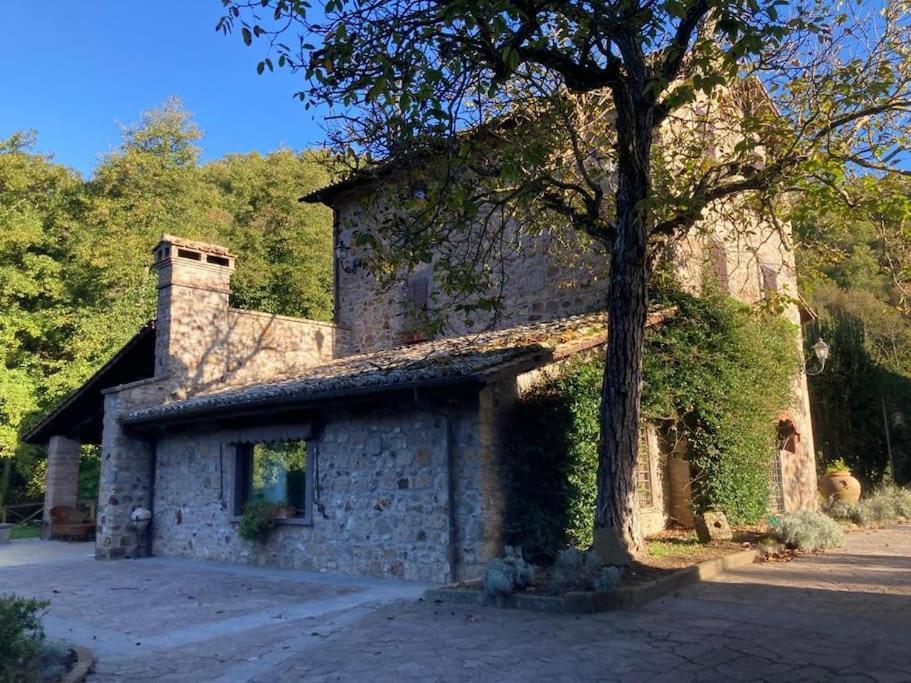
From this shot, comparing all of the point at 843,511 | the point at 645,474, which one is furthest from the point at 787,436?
the point at 645,474

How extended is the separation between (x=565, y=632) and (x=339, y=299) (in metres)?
12.5

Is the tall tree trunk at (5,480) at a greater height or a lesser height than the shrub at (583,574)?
greater

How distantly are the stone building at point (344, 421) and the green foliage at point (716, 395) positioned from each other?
71 cm

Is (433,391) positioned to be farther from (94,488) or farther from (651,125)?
(94,488)

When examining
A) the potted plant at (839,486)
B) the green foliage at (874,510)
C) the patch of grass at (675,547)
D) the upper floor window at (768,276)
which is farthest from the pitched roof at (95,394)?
the potted plant at (839,486)

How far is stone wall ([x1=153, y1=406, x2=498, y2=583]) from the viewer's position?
8469mm

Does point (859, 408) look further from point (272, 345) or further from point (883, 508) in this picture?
point (272, 345)

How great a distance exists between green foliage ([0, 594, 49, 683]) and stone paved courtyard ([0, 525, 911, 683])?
628 mm

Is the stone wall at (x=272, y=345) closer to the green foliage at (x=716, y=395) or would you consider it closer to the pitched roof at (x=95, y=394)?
the pitched roof at (x=95, y=394)

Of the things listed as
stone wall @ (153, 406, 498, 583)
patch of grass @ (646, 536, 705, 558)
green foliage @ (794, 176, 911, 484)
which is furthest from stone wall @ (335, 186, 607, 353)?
patch of grass @ (646, 536, 705, 558)

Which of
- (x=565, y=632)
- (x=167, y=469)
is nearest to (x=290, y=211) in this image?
(x=167, y=469)

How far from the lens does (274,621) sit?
6.93 m

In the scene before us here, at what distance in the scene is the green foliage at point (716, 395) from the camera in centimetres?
1096

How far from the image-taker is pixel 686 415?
1146 centimetres
